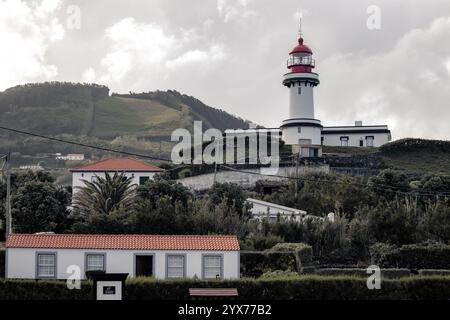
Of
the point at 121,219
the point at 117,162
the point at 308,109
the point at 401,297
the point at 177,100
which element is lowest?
the point at 401,297

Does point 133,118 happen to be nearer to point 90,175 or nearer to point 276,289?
point 90,175

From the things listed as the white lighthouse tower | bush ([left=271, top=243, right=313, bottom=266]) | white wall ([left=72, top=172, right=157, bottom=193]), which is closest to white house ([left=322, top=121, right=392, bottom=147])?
the white lighthouse tower

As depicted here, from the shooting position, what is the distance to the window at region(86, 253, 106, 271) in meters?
32.7

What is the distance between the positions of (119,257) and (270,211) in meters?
21.3

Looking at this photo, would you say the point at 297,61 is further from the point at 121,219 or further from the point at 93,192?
the point at 121,219

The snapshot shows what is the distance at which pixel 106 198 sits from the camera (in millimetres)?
49781

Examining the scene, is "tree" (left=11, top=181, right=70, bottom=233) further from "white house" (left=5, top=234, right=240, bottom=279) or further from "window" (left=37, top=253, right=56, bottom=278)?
"window" (left=37, top=253, right=56, bottom=278)

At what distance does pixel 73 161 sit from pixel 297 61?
66.1 meters

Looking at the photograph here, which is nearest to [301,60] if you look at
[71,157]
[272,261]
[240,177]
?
[240,177]

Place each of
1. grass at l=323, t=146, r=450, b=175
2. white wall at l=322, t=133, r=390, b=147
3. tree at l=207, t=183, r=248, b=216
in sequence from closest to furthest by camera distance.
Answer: tree at l=207, t=183, r=248, b=216, grass at l=323, t=146, r=450, b=175, white wall at l=322, t=133, r=390, b=147

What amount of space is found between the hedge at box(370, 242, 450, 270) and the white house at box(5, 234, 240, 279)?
10392 millimetres
